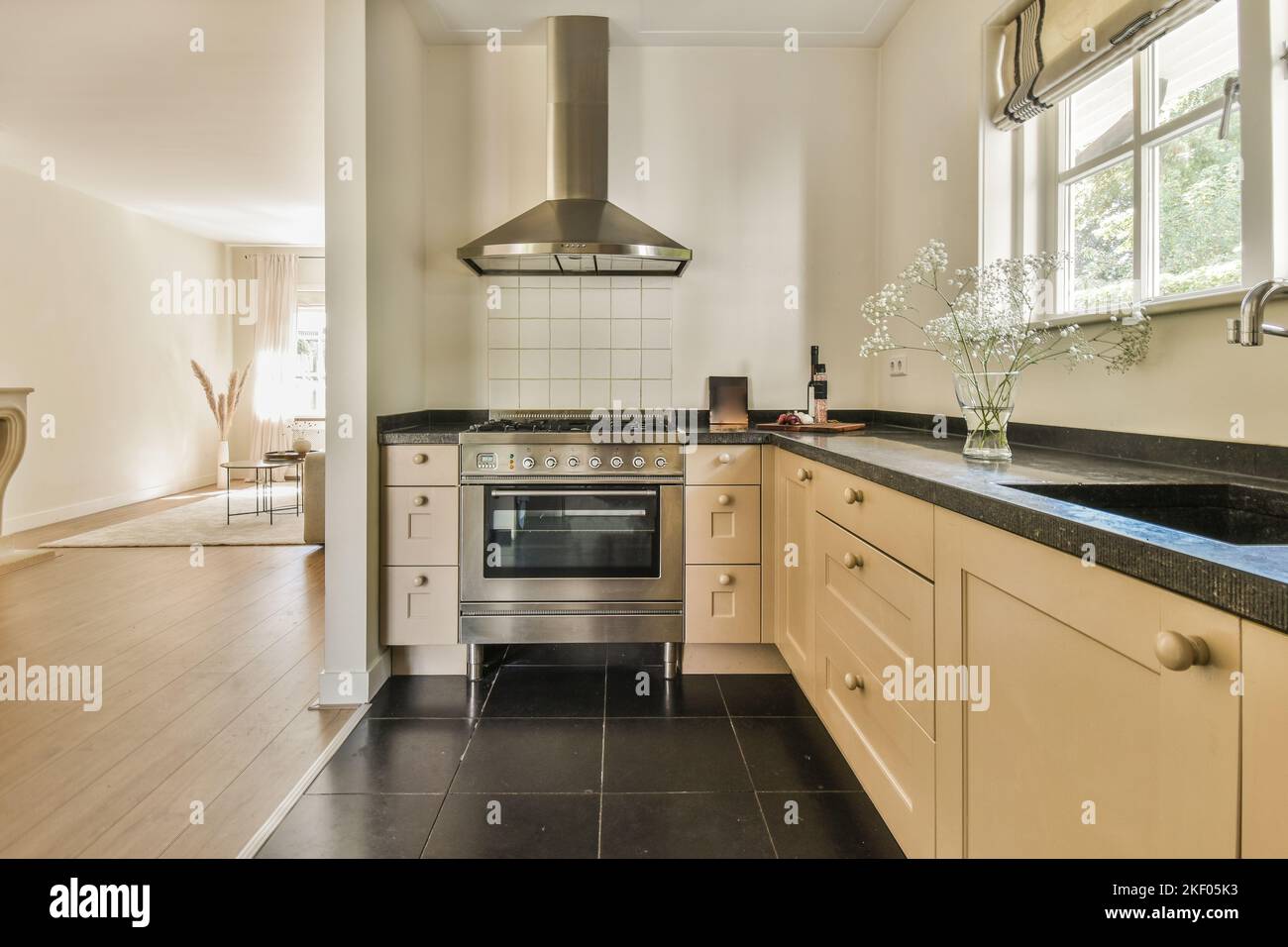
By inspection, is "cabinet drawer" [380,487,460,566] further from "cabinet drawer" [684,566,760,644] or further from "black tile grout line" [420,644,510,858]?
"cabinet drawer" [684,566,760,644]

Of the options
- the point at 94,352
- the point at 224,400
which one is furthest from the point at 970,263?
the point at 224,400

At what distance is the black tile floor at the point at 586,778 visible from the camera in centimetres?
156

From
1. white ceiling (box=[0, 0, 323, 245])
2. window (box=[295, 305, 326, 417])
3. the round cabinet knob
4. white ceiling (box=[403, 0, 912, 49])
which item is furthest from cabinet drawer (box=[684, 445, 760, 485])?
window (box=[295, 305, 326, 417])

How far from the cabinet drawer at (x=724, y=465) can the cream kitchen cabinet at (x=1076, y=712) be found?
53.0 inches

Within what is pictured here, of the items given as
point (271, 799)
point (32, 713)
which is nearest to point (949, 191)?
point (271, 799)

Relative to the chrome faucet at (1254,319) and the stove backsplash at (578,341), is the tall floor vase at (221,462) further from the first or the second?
the chrome faucet at (1254,319)

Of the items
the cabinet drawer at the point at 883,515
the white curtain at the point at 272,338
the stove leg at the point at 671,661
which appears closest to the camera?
the cabinet drawer at the point at 883,515

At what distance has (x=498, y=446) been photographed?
8.11 ft

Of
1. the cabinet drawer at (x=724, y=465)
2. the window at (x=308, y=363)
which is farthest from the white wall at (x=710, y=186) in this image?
the window at (x=308, y=363)

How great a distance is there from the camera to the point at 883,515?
1.43 m

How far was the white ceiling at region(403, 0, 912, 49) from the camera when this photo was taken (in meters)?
2.69
